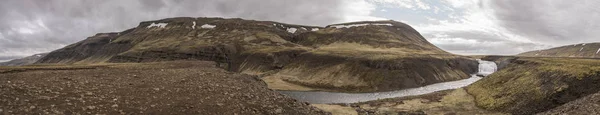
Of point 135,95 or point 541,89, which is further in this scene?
point 541,89

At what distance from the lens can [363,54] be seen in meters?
136

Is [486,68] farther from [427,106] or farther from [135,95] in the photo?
[135,95]

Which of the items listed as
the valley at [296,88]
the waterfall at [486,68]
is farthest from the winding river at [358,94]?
the waterfall at [486,68]

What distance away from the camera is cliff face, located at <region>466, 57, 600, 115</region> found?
44.3m

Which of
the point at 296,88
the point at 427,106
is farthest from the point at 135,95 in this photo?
the point at 296,88

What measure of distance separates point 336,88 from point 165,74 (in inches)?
3213

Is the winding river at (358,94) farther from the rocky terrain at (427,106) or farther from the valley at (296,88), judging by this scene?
the rocky terrain at (427,106)

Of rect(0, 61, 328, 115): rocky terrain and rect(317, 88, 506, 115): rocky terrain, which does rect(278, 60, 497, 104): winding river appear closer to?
rect(317, 88, 506, 115): rocky terrain

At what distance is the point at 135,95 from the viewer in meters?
24.1

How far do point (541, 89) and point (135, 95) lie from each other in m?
48.3

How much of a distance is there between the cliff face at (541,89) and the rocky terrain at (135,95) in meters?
31.1

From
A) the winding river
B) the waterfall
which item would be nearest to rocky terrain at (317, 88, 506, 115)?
the winding river

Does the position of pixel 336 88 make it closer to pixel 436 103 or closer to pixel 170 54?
pixel 436 103

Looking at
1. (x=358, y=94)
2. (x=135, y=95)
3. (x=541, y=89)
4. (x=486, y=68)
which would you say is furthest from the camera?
(x=486, y=68)
